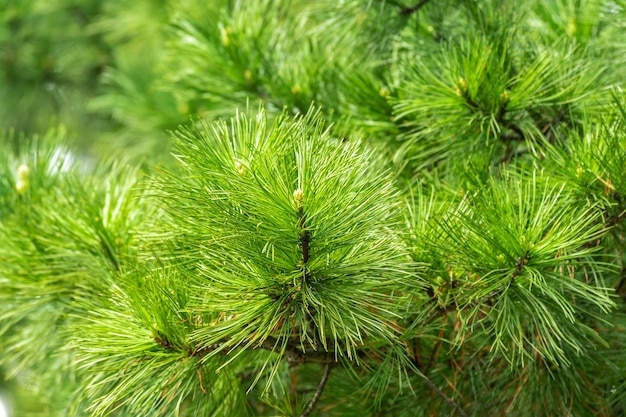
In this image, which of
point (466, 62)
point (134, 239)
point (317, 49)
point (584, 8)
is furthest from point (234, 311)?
point (584, 8)

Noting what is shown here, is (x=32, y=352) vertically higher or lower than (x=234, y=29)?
lower

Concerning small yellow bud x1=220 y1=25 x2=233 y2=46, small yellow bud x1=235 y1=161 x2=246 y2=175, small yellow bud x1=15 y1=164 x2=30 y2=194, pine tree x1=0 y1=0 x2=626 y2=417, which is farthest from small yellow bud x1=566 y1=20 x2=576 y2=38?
small yellow bud x1=15 y1=164 x2=30 y2=194

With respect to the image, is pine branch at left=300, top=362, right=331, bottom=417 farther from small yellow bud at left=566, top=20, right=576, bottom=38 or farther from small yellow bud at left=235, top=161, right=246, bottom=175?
small yellow bud at left=566, top=20, right=576, bottom=38

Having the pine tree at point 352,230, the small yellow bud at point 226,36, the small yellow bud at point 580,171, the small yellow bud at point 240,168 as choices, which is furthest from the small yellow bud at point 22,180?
the small yellow bud at point 580,171

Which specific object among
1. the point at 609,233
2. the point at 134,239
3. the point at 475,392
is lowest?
the point at 475,392

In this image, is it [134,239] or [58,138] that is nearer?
[134,239]

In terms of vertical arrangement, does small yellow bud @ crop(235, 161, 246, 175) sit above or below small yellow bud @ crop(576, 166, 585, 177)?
above

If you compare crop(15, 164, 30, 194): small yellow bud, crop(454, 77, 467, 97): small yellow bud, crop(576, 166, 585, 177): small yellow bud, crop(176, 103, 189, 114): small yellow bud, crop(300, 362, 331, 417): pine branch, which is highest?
crop(176, 103, 189, 114): small yellow bud

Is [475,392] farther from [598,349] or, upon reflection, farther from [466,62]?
[466,62]

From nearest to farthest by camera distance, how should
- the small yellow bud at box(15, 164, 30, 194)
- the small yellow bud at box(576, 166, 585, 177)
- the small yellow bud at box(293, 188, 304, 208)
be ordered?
1. the small yellow bud at box(293, 188, 304, 208)
2. the small yellow bud at box(576, 166, 585, 177)
3. the small yellow bud at box(15, 164, 30, 194)
